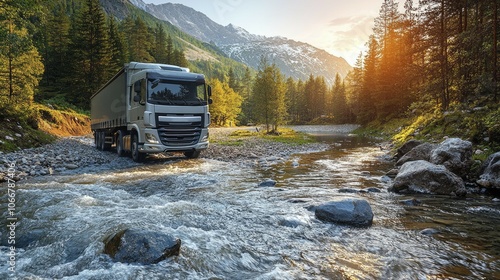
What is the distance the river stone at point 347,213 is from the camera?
5.82 metres

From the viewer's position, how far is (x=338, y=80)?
105000 mm

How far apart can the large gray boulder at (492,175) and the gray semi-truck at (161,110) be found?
11.8 m

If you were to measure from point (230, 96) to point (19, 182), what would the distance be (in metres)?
70.3

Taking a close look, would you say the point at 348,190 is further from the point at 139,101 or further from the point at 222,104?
the point at 222,104

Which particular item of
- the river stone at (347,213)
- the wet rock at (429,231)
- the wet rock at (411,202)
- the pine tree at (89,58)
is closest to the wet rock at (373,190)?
the wet rock at (411,202)

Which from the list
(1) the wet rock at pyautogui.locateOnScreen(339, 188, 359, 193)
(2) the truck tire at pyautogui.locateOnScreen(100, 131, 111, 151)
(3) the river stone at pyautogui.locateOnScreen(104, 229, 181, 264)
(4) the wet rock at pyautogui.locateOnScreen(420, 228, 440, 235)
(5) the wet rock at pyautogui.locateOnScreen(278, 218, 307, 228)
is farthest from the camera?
(2) the truck tire at pyautogui.locateOnScreen(100, 131, 111, 151)

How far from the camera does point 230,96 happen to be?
7844 cm

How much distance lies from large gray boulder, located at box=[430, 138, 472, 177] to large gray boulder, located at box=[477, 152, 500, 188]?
942mm

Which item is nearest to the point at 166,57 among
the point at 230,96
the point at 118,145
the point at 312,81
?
the point at 230,96

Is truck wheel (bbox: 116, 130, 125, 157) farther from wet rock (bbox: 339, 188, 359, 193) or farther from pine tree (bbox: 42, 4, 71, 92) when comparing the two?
pine tree (bbox: 42, 4, 71, 92)

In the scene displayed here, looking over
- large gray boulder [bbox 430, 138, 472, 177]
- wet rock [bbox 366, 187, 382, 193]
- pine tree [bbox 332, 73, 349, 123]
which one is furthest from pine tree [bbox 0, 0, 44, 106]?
pine tree [bbox 332, 73, 349, 123]

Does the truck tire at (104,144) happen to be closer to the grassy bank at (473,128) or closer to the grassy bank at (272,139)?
the grassy bank at (272,139)

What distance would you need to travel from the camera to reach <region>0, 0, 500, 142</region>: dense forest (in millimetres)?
15953

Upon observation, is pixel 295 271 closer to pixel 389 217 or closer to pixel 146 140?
pixel 389 217
